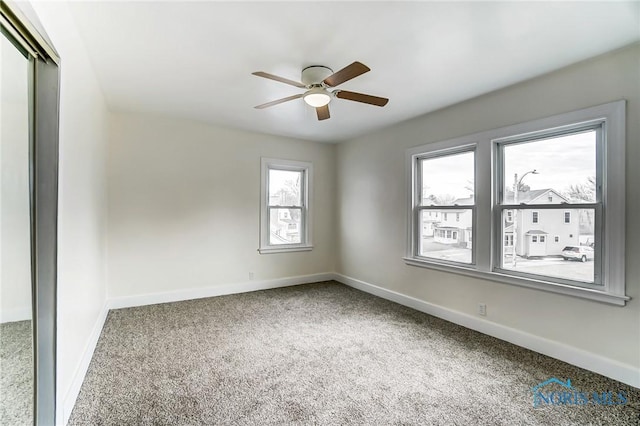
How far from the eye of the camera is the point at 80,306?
229 centimetres

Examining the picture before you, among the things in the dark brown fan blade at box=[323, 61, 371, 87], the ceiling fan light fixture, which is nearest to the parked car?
the dark brown fan blade at box=[323, 61, 371, 87]

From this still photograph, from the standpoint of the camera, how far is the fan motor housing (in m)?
2.55

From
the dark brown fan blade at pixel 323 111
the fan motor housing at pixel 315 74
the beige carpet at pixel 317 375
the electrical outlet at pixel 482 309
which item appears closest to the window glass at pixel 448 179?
the electrical outlet at pixel 482 309

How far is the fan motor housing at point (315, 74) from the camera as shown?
2.55m

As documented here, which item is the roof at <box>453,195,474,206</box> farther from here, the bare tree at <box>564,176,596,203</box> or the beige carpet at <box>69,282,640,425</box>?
the beige carpet at <box>69,282,640,425</box>

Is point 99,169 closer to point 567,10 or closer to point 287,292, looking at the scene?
point 287,292

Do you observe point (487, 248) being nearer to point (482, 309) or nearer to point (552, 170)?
point (482, 309)

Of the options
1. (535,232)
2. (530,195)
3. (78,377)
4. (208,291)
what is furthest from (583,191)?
(208,291)

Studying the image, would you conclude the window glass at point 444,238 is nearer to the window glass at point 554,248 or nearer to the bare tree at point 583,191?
the window glass at point 554,248

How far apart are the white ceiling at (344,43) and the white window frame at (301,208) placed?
1.70m

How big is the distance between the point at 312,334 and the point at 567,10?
3296 mm

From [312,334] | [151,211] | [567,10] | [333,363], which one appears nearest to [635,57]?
[567,10]

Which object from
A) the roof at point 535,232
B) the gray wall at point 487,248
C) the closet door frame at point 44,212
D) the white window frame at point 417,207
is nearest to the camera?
the closet door frame at point 44,212

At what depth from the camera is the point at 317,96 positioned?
2680 mm
